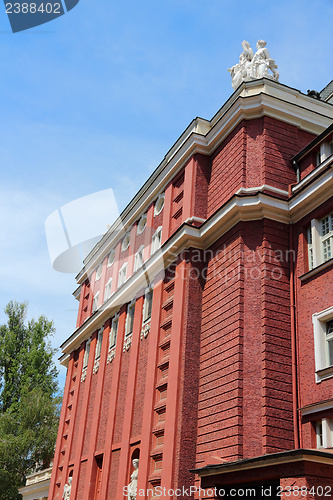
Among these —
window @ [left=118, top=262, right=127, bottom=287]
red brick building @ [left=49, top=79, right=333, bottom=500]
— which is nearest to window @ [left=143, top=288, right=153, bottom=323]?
red brick building @ [left=49, top=79, right=333, bottom=500]

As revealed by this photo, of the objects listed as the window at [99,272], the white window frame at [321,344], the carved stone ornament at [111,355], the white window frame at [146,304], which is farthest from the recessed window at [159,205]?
the white window frame at [321,344]

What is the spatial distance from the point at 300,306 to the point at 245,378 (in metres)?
3.01

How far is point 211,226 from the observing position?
2227cm

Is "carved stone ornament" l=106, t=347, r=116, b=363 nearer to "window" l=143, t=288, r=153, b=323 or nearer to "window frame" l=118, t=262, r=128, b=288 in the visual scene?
"window frame" l=118, t=262, r=128, b=288

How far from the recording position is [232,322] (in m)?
19.8

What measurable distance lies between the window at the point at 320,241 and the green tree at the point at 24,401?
3074 centimetres

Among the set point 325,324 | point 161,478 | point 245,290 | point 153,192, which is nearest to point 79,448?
point 161,478

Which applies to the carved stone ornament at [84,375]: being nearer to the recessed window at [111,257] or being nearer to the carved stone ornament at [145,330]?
the recessed window at [111,257]

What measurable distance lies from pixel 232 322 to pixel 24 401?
3046 centimetres

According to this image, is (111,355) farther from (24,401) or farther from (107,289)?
(24,401)

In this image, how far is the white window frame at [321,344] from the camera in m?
17.2

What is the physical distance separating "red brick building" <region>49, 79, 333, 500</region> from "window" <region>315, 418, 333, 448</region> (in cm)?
4

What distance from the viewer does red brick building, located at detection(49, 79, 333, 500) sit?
57.2ft

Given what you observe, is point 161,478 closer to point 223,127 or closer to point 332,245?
point 332,245
